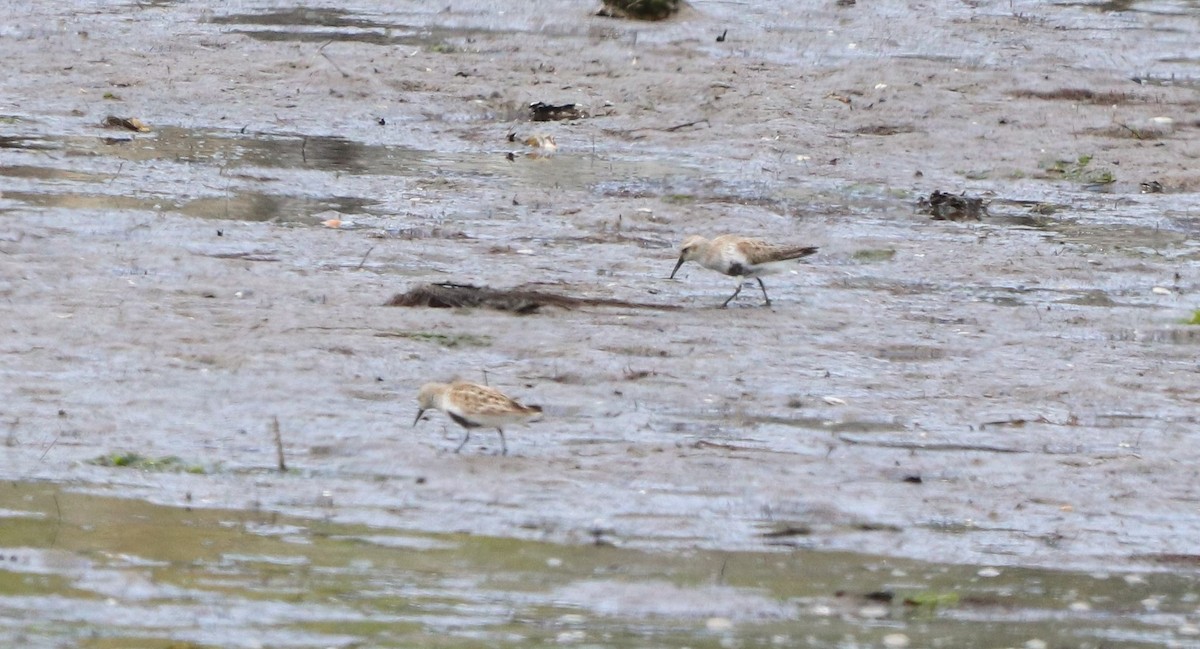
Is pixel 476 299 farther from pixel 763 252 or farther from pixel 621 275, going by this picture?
pixel 763 252

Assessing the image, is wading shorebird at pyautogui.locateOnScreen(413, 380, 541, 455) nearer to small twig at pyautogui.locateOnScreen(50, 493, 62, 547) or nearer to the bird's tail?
small twig at pyautogui.locateOnScreen(50, 493, 62, 547)

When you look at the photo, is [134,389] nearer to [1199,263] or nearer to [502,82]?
[1199,263]

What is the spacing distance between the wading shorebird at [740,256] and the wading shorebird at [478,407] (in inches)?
127

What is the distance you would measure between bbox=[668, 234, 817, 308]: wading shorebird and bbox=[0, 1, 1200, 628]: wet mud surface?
231 millimetres

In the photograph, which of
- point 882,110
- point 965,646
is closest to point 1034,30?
point 882,110

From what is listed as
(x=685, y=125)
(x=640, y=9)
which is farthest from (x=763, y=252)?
(x=640, y=9)

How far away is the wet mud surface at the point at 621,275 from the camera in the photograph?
297 inches

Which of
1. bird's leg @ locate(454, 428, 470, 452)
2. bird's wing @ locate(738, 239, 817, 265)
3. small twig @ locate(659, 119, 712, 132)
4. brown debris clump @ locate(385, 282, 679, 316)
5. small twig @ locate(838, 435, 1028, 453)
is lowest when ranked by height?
small twig @ locate(659, 119, 712, 132)

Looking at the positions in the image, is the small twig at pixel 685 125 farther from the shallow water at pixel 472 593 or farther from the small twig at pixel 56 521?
the small twig at pixel 56 521

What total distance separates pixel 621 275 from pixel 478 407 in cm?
393

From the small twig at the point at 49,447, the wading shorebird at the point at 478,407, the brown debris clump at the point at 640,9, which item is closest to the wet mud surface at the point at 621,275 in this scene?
the small twig at the point at 49,447

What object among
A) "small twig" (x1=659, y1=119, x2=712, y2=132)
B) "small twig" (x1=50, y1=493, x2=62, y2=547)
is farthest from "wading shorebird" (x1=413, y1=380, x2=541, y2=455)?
"small twig" (x1=659, y1=119, x2=712, y2=132)

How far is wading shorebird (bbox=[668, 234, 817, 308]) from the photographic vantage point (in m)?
10.9

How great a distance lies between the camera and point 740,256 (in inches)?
427
